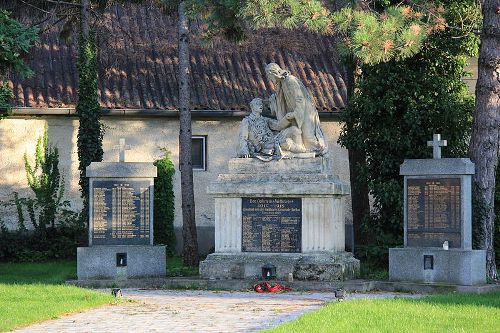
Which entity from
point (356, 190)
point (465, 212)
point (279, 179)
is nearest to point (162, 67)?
point (356, 190)

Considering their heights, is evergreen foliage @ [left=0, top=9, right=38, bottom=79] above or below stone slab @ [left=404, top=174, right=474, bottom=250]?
above

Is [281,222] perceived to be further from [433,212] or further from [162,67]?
[162,67]

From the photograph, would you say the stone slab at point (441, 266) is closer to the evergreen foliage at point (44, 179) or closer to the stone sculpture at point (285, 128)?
the stone sculpture at point (285, 128)

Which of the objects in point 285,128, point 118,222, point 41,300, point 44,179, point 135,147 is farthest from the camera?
point 135,147

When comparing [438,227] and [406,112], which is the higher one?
[406,112]

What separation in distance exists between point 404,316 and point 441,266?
16.5 ft

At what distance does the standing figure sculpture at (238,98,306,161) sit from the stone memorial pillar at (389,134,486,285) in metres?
2.10

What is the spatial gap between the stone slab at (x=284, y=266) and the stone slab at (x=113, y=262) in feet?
3.47

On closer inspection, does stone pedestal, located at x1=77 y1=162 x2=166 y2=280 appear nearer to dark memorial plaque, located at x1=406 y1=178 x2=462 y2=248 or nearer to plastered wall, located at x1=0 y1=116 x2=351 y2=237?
dark memorial plaque, located at x1=406 y1=178 x2=462 y2=248

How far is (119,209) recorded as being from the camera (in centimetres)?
2091

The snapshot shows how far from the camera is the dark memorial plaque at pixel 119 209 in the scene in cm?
2091

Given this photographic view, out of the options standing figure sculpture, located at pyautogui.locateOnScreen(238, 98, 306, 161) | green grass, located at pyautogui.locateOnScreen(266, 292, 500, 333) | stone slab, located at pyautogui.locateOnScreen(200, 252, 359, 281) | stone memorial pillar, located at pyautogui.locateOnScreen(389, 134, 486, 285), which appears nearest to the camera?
green grass, located at pyautogui.locateOnScreen(266, 292, 500, 333)

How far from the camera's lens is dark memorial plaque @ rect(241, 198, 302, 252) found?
66.8 ft

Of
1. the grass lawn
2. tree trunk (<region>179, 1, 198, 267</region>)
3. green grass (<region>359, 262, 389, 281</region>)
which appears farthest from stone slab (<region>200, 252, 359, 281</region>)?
tree trunk (<region>179, 1, 198, 267</region>)
